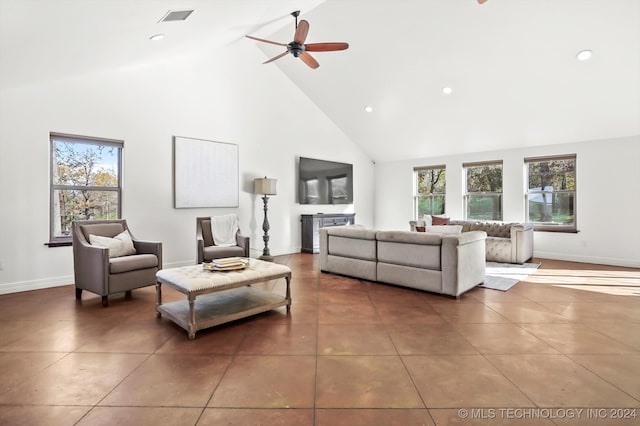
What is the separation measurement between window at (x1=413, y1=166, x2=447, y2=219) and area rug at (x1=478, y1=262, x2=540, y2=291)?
8.21 ft

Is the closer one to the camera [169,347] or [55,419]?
[55,419]

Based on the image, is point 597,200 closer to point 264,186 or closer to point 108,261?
point 264,186

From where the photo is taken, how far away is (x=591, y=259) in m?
6.07

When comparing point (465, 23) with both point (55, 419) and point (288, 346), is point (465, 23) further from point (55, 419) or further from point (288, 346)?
point (55, 419)

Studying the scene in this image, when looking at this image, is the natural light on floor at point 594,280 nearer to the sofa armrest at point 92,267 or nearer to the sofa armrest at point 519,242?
the sofa armrest at point 519,242

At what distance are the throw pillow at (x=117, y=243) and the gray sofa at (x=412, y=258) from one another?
2698mm

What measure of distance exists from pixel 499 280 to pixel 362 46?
4.25 m

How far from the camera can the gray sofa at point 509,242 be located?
19.4 feet

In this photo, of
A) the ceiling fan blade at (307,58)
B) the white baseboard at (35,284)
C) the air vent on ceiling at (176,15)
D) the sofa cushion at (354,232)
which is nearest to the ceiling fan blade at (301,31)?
the ceiling fan blade at (307,58)

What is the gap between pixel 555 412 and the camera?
5.68 feet

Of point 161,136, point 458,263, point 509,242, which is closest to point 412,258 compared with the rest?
point 458,263

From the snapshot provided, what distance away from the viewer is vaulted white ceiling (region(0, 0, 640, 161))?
9.69 ft

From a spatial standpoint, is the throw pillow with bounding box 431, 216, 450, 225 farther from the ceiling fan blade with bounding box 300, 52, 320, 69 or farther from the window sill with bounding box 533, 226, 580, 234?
the ceiling fan blade with bounding box 300, 52, 320, 69

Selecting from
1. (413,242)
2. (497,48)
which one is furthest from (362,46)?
(413,242)
